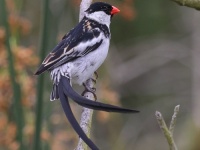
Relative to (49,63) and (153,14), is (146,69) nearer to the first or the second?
(153,14)

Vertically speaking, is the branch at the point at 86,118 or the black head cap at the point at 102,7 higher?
the black head cap at the point at 102,7

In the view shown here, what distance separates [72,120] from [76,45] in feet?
2.45

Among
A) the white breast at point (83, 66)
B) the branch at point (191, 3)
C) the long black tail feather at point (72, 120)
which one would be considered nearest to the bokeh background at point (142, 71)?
the white breast at point (83, 66)

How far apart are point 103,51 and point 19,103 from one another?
0.47 m

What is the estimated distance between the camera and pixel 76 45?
3318mm

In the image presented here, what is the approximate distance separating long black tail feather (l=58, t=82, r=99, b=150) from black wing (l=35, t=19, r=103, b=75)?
0.57 ft

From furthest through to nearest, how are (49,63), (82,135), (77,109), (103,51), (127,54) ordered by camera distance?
(127,54) < (77,109) < (103,51) < (49,63) < (82,135)

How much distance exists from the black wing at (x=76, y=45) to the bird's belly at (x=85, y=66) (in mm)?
27

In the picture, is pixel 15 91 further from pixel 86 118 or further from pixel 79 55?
pixel 86 118

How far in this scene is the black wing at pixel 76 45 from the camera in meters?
3.23

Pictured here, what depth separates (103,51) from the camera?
339cm

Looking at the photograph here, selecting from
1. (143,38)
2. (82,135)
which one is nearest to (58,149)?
(82,135)

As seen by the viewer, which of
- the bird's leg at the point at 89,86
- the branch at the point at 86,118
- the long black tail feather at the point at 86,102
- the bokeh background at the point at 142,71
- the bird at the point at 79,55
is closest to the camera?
the long black tail feather at the point at 86,102

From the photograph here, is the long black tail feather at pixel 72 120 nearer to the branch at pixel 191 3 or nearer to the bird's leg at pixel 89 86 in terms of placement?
the bird's leg at pixel 89 86
